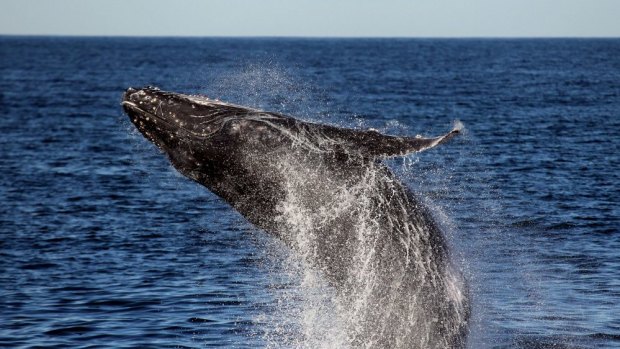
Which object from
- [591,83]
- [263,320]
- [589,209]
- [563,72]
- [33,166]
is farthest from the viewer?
[563,72]

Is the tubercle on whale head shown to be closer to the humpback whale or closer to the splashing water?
the humpback whale

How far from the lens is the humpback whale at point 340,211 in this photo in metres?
11.4

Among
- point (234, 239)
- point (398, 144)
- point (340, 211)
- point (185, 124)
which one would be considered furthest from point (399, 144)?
point (234, 239)

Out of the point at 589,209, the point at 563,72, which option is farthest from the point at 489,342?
the point at 563,72

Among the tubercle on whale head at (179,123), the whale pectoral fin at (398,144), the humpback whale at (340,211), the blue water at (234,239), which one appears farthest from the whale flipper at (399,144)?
the tubercle on whale head at (179,123)

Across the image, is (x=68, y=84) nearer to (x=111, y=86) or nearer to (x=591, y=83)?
(x=111, y=86)

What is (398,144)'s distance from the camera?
10328 mm

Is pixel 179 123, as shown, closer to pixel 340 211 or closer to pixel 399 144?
pixel 340 211

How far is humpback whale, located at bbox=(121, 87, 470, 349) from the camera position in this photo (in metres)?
11.4

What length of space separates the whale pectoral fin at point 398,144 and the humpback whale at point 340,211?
382 mm

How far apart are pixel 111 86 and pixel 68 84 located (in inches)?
211

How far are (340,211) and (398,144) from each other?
5.57 ft

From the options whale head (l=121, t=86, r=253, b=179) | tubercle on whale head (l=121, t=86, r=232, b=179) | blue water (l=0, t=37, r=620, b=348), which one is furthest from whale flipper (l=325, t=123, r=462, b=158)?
blue water (l=0, t=37, r=620, b=348)

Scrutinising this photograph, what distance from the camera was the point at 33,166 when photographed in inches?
1598
